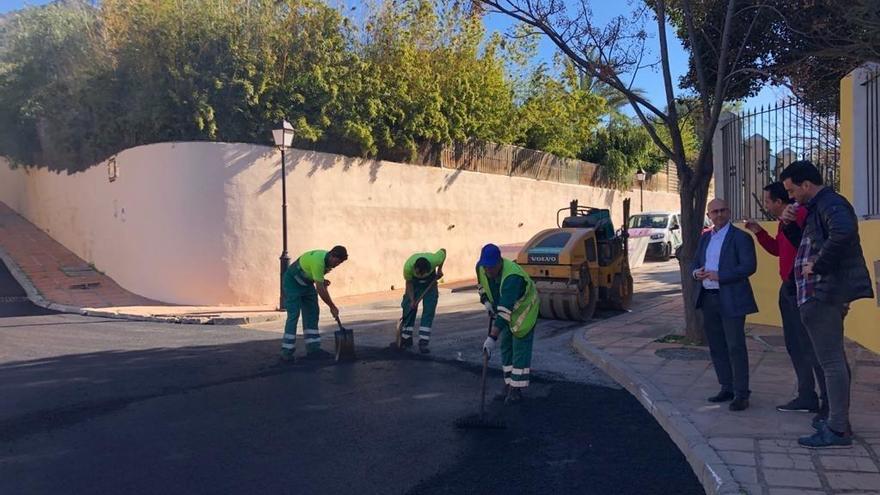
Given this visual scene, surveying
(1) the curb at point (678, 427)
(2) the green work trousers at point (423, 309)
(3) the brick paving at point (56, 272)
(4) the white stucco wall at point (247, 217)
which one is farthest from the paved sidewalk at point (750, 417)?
(3) the brick paving at point (56, 272)

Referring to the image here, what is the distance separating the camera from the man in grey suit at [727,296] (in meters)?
5.46

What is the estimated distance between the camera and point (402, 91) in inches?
680

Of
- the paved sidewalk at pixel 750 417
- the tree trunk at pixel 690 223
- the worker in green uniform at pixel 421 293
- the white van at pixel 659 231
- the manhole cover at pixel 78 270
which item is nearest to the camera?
the paved sidewalk at pixel 750 417

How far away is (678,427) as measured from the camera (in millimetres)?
5074

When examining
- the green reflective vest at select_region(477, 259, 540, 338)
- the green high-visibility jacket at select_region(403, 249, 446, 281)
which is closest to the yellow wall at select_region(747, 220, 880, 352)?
the green reflective vest at select_region(477, 259, 540, 338)

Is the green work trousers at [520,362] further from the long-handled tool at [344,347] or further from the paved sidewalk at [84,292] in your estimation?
the paved sidewalk at [84,292]

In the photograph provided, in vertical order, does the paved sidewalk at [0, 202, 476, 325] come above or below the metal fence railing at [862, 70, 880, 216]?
below

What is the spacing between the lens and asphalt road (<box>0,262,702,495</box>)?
4.40 metres

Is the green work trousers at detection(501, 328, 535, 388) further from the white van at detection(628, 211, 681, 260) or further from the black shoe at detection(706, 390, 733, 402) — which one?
the white van at detection(628, 211, 681, 260)

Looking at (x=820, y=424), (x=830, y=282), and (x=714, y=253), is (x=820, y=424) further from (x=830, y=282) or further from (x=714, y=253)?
(x=714, y=253)

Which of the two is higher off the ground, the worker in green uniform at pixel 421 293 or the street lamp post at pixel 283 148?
the street lamp post at pixel 283 148

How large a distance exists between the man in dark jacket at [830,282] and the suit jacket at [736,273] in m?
0.88

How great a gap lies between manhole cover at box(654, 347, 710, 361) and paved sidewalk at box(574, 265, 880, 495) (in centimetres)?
1

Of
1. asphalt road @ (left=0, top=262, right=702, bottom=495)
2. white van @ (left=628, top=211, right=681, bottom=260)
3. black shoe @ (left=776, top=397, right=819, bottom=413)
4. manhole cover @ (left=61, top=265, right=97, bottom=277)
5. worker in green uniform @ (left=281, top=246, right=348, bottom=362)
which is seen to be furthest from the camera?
white van @ (left=628, top=211, right=681, bottom=260)
